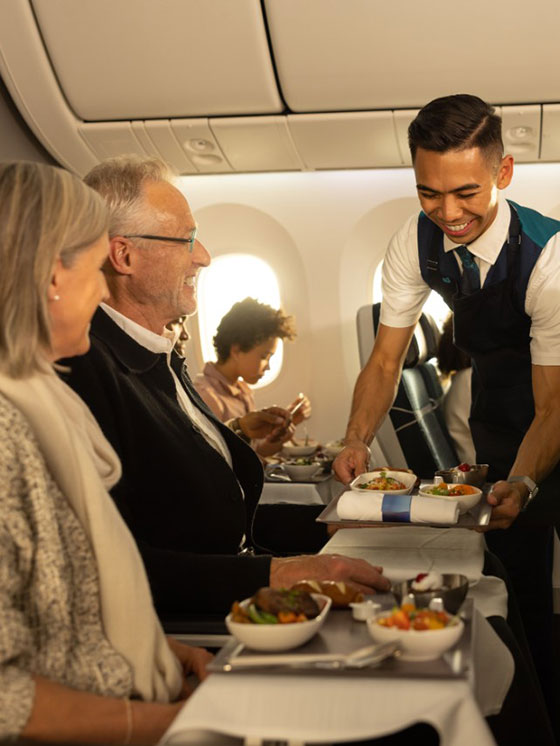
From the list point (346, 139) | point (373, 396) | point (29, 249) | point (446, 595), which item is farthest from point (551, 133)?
point (29, 249)

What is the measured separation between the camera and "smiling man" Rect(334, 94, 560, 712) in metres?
2.79

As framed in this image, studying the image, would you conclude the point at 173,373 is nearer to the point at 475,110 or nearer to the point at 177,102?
the point at 475,110

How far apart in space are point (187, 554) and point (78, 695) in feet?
1.91

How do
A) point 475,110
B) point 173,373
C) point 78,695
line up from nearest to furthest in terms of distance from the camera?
1. point 78,695
2. point 173,373
3. point 475,110

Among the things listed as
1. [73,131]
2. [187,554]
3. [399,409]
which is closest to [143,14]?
[73,131]

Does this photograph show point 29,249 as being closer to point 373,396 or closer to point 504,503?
point 504,503

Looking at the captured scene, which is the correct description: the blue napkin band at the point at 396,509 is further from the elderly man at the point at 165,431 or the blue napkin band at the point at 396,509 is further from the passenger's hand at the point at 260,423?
the passenger's hand at the point at 260,423

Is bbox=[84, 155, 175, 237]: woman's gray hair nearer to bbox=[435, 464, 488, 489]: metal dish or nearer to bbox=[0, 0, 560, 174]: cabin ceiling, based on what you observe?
bbox=[435, 464, 488, 489]: metal dish

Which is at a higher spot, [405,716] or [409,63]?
[409,63]

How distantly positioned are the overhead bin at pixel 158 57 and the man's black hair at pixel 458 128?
2269mm

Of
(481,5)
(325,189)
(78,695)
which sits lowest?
(78,695)

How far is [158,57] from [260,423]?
228 centimetres

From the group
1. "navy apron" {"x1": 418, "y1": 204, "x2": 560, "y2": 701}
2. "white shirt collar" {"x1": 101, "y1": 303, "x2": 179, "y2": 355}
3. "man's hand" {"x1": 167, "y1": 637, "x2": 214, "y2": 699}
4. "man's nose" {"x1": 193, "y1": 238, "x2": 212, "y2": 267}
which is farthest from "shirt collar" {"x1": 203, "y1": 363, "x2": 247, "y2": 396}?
"man's hand" {"x1": 167, "y1": 637, "x2": 214, "y2": 699}

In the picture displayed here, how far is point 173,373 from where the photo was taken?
2.56 meters
